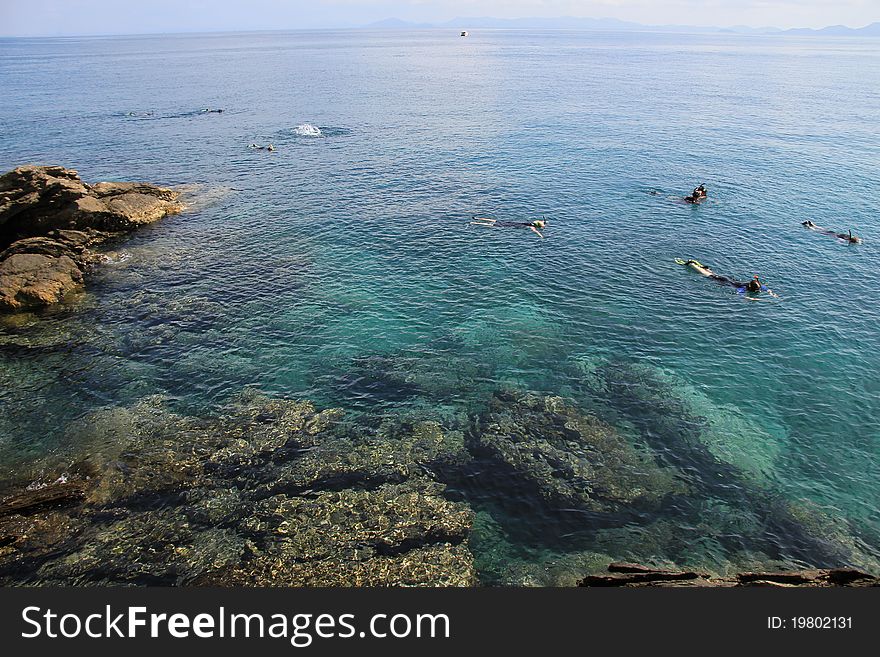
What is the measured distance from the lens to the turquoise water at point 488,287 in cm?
3319

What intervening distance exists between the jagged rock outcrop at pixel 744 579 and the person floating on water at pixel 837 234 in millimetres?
50565

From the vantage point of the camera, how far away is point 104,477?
27.6 meters

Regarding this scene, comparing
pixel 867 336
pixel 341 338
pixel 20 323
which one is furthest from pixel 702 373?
pixel 20 323

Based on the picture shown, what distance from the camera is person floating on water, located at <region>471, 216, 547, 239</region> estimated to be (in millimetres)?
61656

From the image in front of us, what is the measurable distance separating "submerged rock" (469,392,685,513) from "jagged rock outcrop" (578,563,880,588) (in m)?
5.29

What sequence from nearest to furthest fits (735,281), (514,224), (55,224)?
(735,281), (55,224), (514,224)

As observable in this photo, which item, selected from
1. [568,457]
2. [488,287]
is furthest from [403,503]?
[488,287]

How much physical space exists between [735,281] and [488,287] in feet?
81.3

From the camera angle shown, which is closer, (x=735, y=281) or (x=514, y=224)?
(x=735, y=281)

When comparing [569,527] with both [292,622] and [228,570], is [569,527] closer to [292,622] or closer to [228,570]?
[292,622]

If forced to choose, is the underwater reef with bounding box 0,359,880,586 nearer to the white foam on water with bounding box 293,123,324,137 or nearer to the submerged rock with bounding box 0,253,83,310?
the submerged rock with bounding box 0,253,83,310

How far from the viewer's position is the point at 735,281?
48.3 m

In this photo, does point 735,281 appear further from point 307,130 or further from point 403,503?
point 307,130

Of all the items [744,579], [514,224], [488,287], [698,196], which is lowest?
[744,579]
